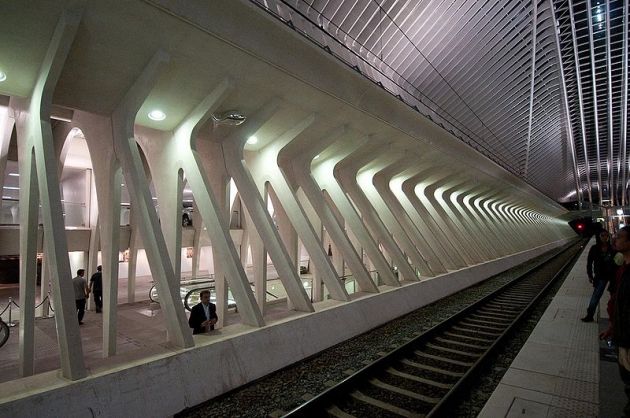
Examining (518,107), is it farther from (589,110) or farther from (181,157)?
(181,157)

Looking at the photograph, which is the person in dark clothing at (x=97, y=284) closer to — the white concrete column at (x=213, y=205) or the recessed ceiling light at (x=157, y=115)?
the white concrete column at (x=213, y=205)

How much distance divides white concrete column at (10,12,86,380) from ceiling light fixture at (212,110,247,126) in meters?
2.47

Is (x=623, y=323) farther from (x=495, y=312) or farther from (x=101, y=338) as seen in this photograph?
(x=101, y=338)

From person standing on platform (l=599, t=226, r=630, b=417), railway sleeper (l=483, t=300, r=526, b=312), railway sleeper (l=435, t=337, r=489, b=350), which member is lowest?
railway sleeper (l=483, t=300, r=526, b=312)

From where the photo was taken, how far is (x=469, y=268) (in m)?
12.4

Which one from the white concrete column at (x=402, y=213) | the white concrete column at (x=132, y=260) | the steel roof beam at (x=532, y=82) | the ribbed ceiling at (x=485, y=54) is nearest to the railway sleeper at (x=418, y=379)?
the ribbed ceiling at (x=485, y=54)

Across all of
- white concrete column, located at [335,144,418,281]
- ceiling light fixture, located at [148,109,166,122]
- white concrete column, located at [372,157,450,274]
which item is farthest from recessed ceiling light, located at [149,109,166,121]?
white concrete column, located at [372,157,450,274]

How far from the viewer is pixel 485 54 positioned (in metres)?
12.3

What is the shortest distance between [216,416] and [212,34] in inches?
187

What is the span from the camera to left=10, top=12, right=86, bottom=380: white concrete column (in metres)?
3.39

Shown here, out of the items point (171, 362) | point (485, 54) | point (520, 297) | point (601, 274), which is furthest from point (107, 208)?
point (485, 54)

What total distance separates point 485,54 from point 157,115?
479 inches

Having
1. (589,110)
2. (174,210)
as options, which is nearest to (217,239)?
(174,210)

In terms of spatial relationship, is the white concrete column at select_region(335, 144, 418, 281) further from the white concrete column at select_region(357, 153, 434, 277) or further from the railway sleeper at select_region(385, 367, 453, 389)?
the railway sleeper at select_region(385, 367, 453, 389)
